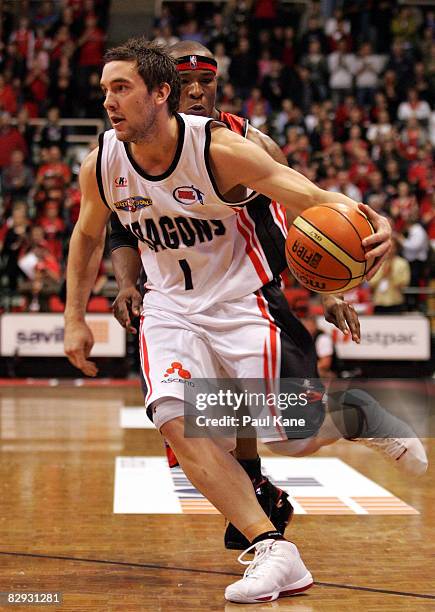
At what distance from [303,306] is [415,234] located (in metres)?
3.74

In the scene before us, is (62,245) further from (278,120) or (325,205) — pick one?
(325,205)

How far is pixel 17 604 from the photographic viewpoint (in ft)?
11.5

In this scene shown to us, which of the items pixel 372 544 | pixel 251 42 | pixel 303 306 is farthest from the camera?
pixel 251 42

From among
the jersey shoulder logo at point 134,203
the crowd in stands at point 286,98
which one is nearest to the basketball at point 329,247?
the jersey shoulder logo at point 134,203

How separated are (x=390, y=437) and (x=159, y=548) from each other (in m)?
1.17

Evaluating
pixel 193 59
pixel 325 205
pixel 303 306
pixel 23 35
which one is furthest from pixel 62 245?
pixel 325 205

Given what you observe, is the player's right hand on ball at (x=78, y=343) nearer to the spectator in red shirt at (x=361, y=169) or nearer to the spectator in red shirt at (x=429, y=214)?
the spectator in red shirt at (x=429, y=214)

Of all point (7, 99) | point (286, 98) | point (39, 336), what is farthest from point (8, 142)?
point (286, 98)

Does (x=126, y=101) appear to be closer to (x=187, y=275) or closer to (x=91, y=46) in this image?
(x=187, y=275)

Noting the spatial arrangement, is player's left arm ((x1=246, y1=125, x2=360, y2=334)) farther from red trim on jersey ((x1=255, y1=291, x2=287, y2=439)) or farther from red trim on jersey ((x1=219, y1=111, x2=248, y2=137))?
red trim on jersey ((x1=219, y1=111, x2=248, y2=137))

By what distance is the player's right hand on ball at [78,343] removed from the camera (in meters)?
3.96

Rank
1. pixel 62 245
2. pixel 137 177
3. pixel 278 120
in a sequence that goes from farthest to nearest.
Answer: pixel 278 120 → pixel 62 245 → pixel 137 177

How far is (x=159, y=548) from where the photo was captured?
14.5 ft

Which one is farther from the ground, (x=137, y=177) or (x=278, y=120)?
(x=137, y=177)
